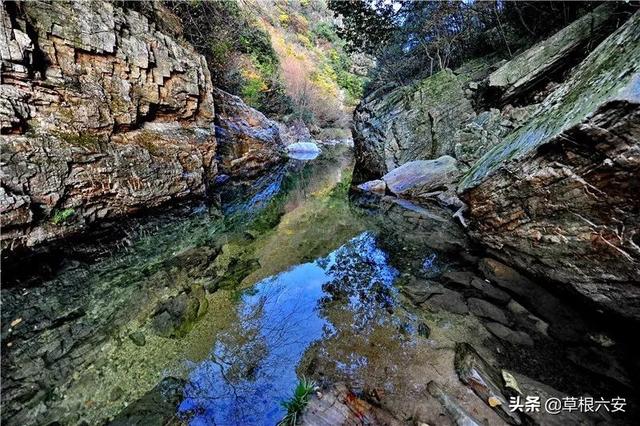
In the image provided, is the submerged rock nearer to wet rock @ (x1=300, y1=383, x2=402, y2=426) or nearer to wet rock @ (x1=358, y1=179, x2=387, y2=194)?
wet rock @ (x1=358, y1=179, x2=387, y2=194)

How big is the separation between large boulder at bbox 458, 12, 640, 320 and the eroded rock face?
8.89m

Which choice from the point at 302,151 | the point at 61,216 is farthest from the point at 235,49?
the point at 61,216

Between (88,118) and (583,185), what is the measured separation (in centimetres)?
805

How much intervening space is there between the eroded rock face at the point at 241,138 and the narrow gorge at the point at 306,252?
5.24ft

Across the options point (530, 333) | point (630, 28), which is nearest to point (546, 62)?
point (630, 28)

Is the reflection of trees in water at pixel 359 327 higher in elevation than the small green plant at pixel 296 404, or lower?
lower

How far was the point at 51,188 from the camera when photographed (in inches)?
203

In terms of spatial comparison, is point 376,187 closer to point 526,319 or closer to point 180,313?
point 526,319

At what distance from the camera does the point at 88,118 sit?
19.6 ft

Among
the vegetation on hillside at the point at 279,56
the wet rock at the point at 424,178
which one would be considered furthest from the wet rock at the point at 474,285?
the vegetation on hillside at the point at 279,56

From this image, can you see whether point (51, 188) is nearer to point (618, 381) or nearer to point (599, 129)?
point (599, 129)

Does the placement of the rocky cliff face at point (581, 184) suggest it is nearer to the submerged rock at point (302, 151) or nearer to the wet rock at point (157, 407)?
the wet rock at point (157, 407)

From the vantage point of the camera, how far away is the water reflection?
2.77m

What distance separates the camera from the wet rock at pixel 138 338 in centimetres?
349
